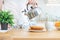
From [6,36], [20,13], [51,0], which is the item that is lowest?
[6,36]

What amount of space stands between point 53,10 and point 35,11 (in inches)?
19.5

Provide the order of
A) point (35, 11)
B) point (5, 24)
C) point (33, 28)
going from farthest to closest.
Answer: point (35, 11) < point (33, 28) < point (5, 24)

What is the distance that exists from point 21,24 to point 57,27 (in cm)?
36

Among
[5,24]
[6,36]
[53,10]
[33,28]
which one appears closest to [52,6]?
[53,10]

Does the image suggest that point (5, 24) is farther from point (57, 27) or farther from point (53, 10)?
point (53, 10)

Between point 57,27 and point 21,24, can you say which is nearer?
point 57,27


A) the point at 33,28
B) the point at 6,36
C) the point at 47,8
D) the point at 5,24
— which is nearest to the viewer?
the point at 6,36

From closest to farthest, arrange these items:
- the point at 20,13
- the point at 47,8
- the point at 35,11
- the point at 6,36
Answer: the point at 6,36, the point at 35,11, the point at 20,13, the point at 47,8

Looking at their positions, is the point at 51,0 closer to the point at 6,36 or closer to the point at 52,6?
the point at 52,6

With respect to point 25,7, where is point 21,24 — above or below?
below

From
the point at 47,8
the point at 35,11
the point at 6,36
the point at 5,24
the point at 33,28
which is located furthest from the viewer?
the point at 47,8

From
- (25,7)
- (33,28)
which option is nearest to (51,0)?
(25,7)

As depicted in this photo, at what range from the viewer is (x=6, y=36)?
3.06 ft

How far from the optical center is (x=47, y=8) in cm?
185
